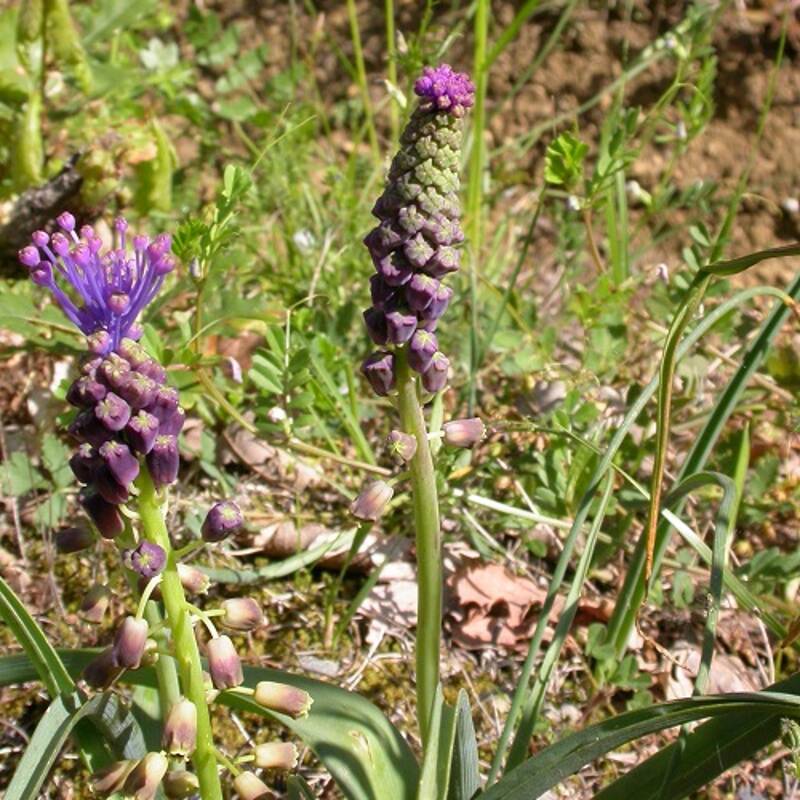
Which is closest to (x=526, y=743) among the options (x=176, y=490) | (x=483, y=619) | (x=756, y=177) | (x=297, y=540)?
(x=483, y=619)

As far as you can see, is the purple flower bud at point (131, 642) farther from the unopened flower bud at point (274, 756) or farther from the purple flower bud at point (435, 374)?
the purple flower bud at point (435, 374)

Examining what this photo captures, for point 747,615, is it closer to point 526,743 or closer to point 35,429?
point 526,743

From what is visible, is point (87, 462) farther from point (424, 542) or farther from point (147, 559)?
point (424, 542)

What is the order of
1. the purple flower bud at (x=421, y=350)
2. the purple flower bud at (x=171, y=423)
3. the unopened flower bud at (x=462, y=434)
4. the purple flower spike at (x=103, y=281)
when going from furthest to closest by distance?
the unopened flower bud at (x=462, y=434) < the purple flower bud at (x=421, y=350) < the purple flower bud at (x=171, y=423) < the purple flower spike at (x=103, y=281)

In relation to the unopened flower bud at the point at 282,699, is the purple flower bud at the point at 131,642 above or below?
above

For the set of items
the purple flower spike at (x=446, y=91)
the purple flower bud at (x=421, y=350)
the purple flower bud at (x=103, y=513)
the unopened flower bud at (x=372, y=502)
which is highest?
the purple flower spike at (x=446, y=91)

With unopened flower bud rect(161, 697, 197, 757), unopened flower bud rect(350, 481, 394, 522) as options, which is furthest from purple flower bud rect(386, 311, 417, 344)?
unopened flower bud rect(161, 697, 197, 757)

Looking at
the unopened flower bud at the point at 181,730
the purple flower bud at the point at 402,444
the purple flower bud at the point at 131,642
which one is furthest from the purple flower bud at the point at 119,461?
the purple flower bud at the point at 402,444
